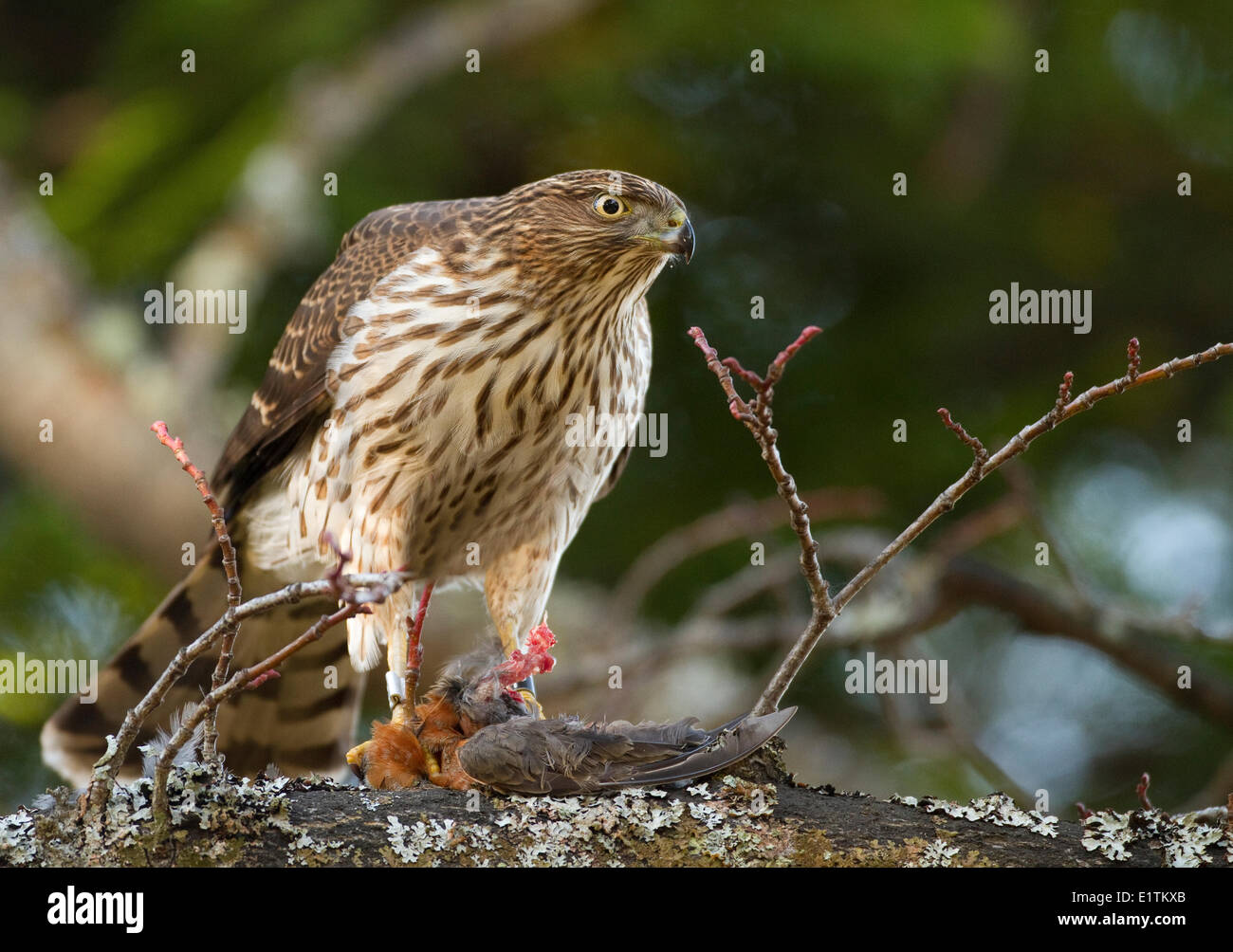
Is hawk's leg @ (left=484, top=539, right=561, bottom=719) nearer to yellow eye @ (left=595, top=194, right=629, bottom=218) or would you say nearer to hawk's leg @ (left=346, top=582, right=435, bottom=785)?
hawk's leg @ (left=346, top=582, right=435, bottom=785)

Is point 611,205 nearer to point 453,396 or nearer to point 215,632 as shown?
point 453,396

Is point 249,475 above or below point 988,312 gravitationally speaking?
below

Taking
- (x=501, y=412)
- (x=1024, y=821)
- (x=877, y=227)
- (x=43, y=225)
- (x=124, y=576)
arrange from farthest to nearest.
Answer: (x=877, y=227)
(x=43, y=225)
(x=124, y=576)
(x=501, y=412)
(x=1024, y=821)

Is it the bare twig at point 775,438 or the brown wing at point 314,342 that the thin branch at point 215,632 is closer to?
the bare twig at point 775,438


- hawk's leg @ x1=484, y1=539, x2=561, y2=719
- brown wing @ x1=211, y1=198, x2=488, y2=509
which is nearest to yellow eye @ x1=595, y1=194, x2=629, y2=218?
brown wing @ x1=211, y1=198, x2=488, y2=509

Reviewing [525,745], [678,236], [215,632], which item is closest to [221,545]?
[215,632]

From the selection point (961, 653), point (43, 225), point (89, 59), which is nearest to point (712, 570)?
point (961, 653)

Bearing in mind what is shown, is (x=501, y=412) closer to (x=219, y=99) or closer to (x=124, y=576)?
(x=124, y=576)

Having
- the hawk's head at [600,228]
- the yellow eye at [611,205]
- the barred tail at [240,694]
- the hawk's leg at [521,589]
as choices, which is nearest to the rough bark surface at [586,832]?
the hawk's leg at [521,589]

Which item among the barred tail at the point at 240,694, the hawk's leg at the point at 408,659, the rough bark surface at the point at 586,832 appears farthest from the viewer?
the barred tail at the point at 240,694
